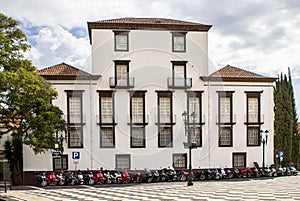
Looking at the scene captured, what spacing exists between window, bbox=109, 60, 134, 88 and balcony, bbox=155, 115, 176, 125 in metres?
3.42

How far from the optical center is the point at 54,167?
26.9 m

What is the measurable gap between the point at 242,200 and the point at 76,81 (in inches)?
668

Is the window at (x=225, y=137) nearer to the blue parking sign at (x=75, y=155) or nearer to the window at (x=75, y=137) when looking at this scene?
the window at (x=75, y=137)

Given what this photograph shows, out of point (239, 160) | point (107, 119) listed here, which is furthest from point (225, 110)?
point (107, 119)

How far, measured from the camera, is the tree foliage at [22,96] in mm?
19141

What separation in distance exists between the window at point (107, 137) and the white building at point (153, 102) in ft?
0.26

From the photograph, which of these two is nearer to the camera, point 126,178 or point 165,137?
point 126,178

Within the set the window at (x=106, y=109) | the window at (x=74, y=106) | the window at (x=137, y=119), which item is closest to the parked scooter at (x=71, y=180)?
the window at (x=74, y=106)

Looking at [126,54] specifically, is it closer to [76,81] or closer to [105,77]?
[105,77]

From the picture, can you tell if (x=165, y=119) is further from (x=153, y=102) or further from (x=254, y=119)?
(x=254, y=119)

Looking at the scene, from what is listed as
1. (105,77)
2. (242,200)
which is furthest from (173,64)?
(242,200)

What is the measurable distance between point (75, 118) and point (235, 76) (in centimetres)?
1365

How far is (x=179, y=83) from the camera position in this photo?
28.4m

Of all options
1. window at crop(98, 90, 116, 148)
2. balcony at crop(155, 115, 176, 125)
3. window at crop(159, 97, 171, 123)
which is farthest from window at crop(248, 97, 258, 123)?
window at crop(98, 90, 116, 148)
